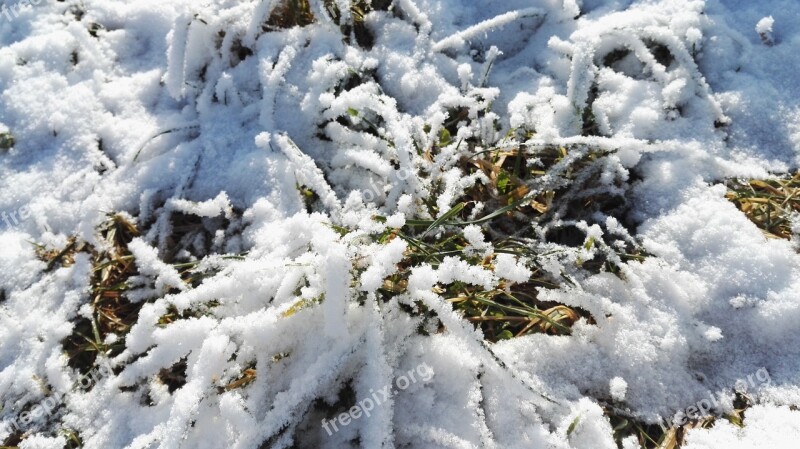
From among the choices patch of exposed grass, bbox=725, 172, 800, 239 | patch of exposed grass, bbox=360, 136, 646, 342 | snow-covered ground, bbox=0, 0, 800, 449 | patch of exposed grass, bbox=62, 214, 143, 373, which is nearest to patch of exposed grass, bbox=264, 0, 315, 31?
snow-covered ground, bbox=0, 0, 800, 449

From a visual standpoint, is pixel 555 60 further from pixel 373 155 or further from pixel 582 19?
pixel 373 155

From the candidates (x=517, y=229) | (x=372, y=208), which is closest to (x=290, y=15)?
(x=372, y=208)

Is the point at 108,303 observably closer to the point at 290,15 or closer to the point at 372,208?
the point at 372,208

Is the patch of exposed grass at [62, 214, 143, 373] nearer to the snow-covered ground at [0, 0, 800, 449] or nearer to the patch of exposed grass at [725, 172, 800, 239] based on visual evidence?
the snow-covered ground at [0, 0, 800, 449]

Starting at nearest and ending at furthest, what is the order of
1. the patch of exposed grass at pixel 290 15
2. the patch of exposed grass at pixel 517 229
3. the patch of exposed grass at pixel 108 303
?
the patch of exposed grass at pixel 517 229, the patch of exposed grass at pixel 108 303, the patch of exposed grass at pixel 290 15

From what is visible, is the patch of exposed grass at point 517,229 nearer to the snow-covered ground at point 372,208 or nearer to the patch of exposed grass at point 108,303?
the snow-covered ground at point 372,208

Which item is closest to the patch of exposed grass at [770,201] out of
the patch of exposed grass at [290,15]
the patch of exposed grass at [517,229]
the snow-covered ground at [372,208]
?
the snow-covered ground at [372,208]
